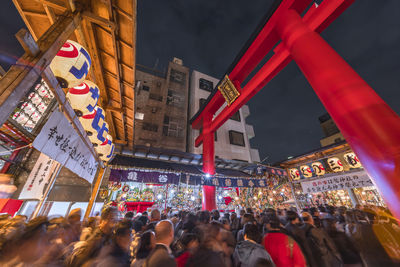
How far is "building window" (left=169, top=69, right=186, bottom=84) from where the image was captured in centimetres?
1911

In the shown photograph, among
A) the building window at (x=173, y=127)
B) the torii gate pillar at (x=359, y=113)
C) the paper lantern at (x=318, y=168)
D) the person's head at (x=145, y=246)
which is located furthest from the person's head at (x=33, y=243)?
the building window at (x=173, y=127)

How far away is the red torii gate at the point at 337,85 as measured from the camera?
234 centimetres

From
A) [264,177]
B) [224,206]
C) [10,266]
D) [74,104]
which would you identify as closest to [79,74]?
[74,104]

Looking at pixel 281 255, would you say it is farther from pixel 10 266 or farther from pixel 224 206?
pixel 224 206

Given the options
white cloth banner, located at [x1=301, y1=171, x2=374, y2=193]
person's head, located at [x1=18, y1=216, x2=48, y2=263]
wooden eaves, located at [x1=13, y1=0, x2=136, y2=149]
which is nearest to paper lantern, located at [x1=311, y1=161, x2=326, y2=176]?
white cloth banner, located at [x1=301, y1=171, x2=374, y2=193]

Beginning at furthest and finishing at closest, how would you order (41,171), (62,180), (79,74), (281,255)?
(62,180)
(41,171)
(79,74)
(281,255)

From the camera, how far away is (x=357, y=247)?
3143 mm

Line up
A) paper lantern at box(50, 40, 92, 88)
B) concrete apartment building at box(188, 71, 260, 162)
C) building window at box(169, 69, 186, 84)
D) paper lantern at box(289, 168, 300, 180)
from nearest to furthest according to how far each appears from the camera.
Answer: paper lantern at box(50, 40, 92, 88), paper lantern at box(289, 168, 300, 180), concrete apartment building at box(188, 71, 260, 162), building window at box(169, 69, 186, 84)

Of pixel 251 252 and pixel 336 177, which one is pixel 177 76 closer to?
pixel 336 177

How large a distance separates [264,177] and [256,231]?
1163 centimetres

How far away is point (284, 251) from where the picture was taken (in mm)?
2330

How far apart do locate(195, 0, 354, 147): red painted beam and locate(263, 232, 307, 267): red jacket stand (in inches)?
222

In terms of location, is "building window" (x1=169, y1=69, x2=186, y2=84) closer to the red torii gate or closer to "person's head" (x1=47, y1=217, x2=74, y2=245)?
the red torii gate

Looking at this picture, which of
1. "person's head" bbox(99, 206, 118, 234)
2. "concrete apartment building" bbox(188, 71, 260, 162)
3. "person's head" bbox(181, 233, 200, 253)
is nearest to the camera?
"person's head" bbox(181, 233, 200, 253)
